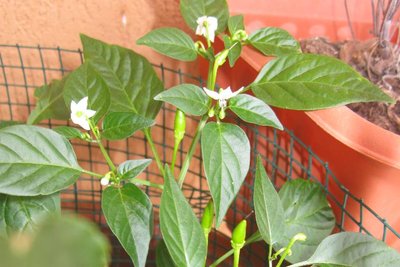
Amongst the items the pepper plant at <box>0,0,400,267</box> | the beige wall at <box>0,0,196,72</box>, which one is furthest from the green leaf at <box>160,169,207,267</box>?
the beige wall at <box>0,0,196,72</box>

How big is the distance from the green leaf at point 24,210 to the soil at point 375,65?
1.23ft

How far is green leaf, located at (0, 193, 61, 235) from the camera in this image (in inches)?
18.0

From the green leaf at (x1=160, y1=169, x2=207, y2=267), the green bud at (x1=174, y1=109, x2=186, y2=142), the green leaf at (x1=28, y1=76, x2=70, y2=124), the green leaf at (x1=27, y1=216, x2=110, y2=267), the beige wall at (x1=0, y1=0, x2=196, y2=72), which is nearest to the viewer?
the green leaf at (x1=27, y1=216, x2=110, y2=267)

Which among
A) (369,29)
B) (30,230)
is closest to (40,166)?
(30,230)

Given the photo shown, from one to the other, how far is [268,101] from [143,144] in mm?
441

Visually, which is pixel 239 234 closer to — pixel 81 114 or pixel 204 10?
pixel 81 114

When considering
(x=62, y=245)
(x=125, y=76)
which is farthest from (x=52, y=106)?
(x=62, y=245)

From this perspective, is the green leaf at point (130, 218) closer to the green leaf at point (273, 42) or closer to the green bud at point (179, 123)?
the green bud at point (179, 123)

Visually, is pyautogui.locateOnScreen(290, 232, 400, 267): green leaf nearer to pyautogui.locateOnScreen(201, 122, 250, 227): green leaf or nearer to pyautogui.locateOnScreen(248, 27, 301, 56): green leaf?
pyautogui.locateOnScreen(201, 122, 250, 227): green leaf

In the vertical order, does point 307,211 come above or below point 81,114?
below

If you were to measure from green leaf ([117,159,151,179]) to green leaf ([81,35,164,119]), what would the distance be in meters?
0.11

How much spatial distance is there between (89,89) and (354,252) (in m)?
0.31

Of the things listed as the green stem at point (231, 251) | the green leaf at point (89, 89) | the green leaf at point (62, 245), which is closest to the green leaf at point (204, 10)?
the green leaf at point (89, 89)

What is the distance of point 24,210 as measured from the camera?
0.46m
